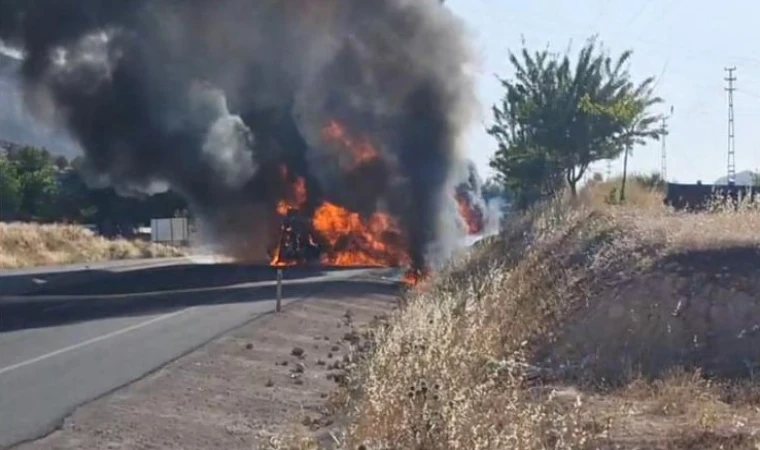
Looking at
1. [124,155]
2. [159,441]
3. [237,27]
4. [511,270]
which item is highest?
[237,27]

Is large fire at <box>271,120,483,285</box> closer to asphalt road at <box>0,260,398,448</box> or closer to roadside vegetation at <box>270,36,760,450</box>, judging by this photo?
asphalt road at <box>0,260,398,448</box>

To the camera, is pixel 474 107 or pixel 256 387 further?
pixel 474 107

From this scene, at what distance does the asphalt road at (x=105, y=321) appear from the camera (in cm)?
1490

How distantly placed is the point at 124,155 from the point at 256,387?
27904 mm

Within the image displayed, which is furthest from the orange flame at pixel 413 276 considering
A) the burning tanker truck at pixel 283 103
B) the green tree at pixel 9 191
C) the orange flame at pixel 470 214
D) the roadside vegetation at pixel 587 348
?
the green tree at pixel 9 191

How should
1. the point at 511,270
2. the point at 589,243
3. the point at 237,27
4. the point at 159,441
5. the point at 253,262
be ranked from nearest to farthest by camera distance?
the point at 159,441
the point at 589,243
the point at 511,270
the point at 237,27
the point at 253,262

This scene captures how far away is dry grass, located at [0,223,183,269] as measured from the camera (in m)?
Answer: 52.8

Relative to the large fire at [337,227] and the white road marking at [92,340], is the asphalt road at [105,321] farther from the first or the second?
the large fire at [337,227]

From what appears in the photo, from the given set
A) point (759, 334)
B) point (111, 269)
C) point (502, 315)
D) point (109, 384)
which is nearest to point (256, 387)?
point (109, 384)

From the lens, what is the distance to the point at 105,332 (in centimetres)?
2219

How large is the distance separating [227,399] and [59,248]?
43433 mm

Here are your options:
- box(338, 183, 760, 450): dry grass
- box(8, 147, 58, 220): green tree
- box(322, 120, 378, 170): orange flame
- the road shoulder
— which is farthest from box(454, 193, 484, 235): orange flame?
box(8, 147, 58, 220): green tree

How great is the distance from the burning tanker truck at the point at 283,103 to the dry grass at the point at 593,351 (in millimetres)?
19224

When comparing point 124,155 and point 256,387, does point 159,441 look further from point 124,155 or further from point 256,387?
point 124,155
